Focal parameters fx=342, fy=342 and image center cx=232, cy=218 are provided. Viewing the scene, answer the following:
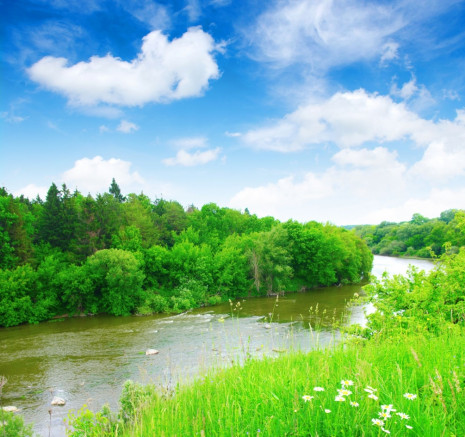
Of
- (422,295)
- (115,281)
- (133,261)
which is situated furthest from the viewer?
(133,261)

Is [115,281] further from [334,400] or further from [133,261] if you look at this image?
[334,400]

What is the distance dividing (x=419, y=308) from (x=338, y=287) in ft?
145

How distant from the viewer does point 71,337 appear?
2770 cm

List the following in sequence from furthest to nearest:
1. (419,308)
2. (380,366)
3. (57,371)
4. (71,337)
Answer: (71,337)
(57,371)
(419,308)
(380,366)

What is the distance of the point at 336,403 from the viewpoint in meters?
3.00

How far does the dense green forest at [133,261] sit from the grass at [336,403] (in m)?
34.7

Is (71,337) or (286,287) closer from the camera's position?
(71,337)

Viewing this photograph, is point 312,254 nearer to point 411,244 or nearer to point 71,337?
point 71,337

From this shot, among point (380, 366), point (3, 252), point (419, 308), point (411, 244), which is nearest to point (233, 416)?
point (380, 366)

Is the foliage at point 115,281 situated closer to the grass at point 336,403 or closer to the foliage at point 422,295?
the foliage at point 422,295

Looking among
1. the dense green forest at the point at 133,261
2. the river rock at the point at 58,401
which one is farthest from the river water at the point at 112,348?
the dense green forest at the point at 133,261

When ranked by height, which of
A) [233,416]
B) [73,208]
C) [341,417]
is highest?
[73,208]

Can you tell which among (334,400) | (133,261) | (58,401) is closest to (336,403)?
(334,400)

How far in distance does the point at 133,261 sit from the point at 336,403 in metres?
37.9
